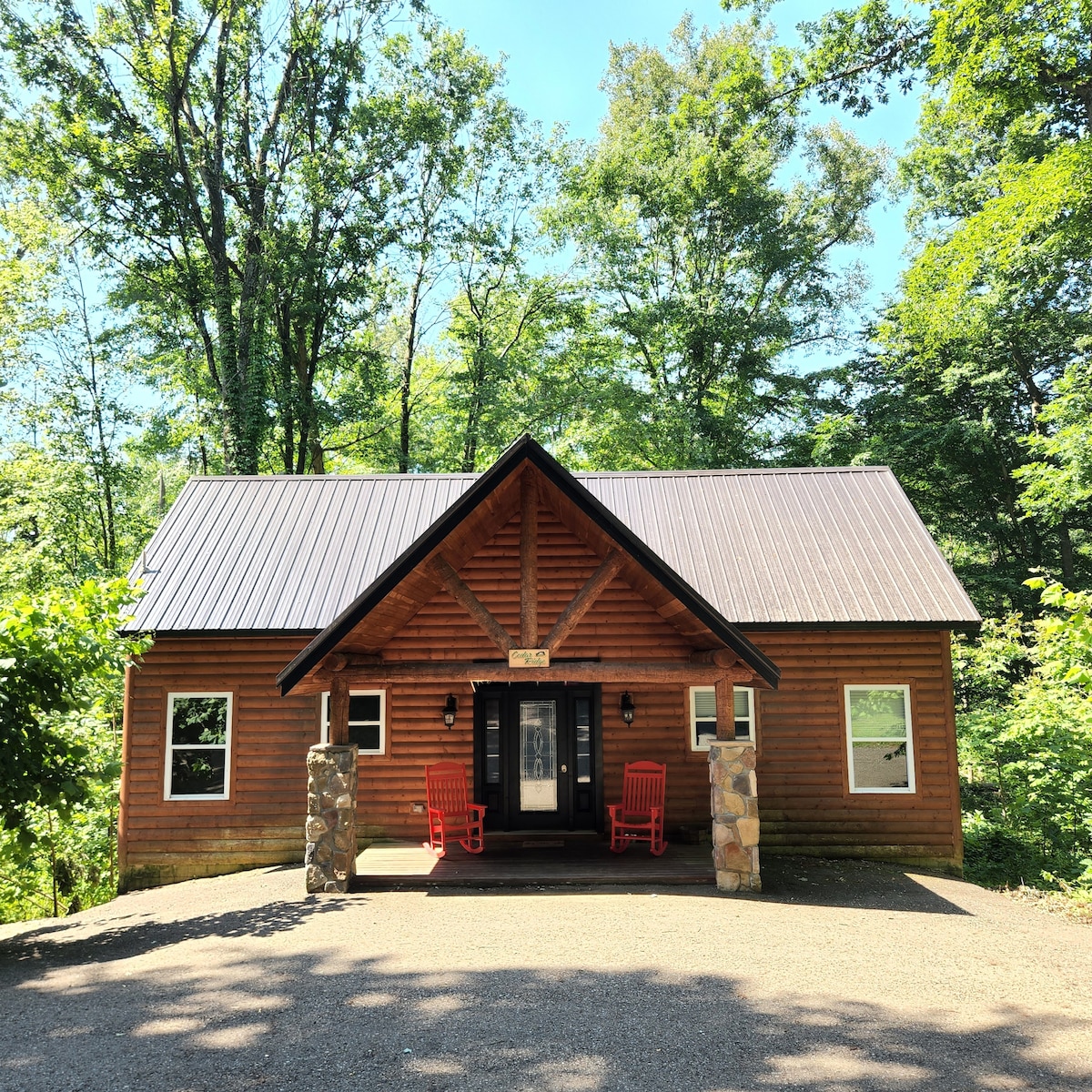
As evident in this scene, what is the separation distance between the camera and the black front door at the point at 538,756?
10.7 meters

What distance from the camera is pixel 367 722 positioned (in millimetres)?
10875

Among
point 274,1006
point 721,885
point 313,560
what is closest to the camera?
point 274,1006

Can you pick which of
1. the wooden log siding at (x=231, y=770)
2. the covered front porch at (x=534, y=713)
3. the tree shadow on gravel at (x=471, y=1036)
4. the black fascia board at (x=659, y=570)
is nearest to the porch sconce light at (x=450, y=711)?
the covered front porch at (x=534, y=713)

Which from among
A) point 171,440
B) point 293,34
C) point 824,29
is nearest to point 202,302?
point 171,440

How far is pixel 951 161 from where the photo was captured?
23422 mm

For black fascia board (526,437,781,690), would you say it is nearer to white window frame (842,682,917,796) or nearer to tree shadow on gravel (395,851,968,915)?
tree shadow on gravel (395,851,968,915)

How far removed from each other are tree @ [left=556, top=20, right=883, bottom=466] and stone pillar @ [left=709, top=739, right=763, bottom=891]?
A: 14659 mm

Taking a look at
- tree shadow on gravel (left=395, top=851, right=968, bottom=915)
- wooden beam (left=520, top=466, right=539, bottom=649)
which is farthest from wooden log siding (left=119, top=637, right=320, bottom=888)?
wooden beam (left=520, top=466, right=539, bottom=649)

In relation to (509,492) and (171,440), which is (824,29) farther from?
(171,440)

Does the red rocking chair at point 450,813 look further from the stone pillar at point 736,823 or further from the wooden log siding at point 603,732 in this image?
the stone pillar at point 736,823

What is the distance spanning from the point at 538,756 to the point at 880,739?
4.24 meters

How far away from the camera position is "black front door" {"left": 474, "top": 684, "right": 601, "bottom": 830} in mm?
10656

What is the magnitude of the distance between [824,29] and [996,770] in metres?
14.0

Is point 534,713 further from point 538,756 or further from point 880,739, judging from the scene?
point 880,739
